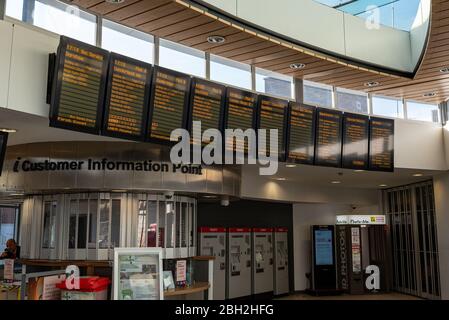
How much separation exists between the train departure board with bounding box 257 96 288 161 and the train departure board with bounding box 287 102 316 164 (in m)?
0.11

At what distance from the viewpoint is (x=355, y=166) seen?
23.4ft

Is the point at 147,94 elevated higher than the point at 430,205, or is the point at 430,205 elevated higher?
the point at 147,94

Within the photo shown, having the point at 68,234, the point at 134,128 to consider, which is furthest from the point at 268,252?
the point at 134,128

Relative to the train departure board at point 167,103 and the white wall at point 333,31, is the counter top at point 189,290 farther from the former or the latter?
the white wall at point 333,31

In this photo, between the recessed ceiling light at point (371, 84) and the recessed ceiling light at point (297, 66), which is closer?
the recessed ceiling light at point (297, 66)

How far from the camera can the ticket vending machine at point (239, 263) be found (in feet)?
31.4

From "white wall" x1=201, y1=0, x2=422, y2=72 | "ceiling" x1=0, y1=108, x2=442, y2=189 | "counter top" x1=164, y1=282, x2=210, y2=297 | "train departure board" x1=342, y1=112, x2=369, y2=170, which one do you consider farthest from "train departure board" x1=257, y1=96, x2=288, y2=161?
"counter top" x1=164, y1=282, x2=210, y2=297

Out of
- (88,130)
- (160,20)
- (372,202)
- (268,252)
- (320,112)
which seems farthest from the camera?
(372,202)

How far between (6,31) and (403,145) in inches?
259

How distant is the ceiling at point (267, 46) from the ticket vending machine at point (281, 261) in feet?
13.5

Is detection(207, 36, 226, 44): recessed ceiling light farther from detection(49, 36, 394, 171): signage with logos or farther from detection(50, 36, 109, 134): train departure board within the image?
detection(50, 36, 109, 134): train departure board

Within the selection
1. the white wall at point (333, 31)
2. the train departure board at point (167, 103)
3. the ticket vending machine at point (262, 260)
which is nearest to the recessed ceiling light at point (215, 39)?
the white wall at point (333, 31)

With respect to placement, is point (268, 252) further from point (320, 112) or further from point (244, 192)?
point (320, 112)

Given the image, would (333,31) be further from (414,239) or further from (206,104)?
(414,239)
